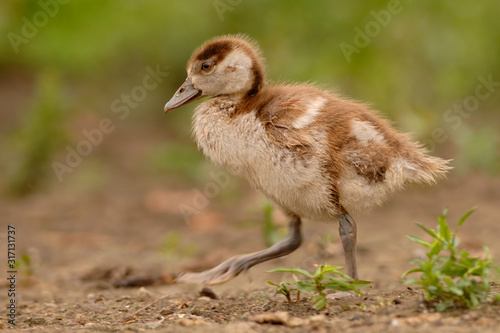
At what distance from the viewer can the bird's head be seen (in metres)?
4.57

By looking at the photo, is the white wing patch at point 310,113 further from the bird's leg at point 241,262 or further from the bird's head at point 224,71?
the bird's leg at point 241,262

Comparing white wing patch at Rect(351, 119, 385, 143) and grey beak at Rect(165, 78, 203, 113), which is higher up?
grey beak at Rect(165, 78, 203, 113)

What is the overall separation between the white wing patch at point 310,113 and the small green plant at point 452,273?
1.08 meters

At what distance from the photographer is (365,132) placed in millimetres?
4109

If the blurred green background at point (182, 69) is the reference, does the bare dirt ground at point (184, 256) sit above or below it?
below

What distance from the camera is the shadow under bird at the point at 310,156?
4.04 m

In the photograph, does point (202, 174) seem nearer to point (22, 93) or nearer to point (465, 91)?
point (465, 91)

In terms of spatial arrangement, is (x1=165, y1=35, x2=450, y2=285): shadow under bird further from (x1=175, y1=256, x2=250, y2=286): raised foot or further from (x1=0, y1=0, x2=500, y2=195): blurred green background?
(x1=0, y1=0, x2=500, y2=195): blurred green background

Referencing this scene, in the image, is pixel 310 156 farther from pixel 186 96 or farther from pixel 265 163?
pixel 186 96

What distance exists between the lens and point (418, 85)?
332 inches

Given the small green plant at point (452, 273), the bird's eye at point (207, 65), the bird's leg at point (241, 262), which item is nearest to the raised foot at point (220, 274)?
the bird's leg at point (241, 262)

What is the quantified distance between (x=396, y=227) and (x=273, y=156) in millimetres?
2981

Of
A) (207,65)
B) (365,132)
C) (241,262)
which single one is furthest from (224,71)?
(241,262)

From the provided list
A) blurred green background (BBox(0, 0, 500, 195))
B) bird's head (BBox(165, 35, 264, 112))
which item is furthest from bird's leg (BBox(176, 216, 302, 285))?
blurred green background (BBox(0, 0, 500, 195))
